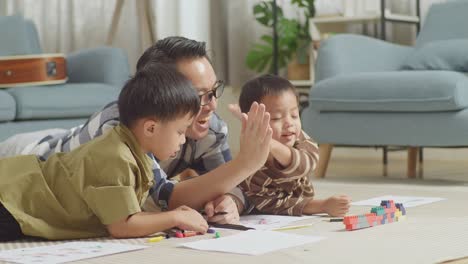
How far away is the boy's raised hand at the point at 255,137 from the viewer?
1.89 m

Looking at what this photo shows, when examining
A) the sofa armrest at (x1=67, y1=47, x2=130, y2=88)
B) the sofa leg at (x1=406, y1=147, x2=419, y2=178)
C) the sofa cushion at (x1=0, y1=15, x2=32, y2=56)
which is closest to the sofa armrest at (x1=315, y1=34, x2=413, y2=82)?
the sofa leg at (x1=406, y1=147, x2=419, y2=178)

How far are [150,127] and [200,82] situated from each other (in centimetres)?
21

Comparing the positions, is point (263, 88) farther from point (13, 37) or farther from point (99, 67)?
point (13, 37)

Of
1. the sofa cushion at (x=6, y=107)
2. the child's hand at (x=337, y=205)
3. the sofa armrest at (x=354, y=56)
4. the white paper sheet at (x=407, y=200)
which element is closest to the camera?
the child's hand at (x=337, y=205)

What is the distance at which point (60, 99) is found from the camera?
392 cm

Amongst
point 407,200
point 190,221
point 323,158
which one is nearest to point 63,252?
point 190,221

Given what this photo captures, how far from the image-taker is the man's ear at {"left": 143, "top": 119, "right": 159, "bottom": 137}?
191 centimetres

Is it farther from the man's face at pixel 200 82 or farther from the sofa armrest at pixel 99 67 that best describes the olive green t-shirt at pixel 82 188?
the sofa armrest at pixel 99 67

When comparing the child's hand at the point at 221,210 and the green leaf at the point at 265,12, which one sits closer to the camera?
the child's hand at the point at 221,210

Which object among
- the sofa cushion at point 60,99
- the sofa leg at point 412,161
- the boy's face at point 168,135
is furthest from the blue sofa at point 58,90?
the boy's face at point 168,135

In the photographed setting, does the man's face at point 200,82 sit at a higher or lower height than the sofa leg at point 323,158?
higher

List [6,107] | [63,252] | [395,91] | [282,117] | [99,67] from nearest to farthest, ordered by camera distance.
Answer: [63,252]
[282,117]
[395,91]
[6,107]
[99,67]

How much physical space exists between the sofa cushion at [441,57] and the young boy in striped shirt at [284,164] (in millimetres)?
1732

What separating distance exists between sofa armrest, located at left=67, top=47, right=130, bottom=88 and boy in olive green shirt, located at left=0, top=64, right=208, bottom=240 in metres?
2.28
